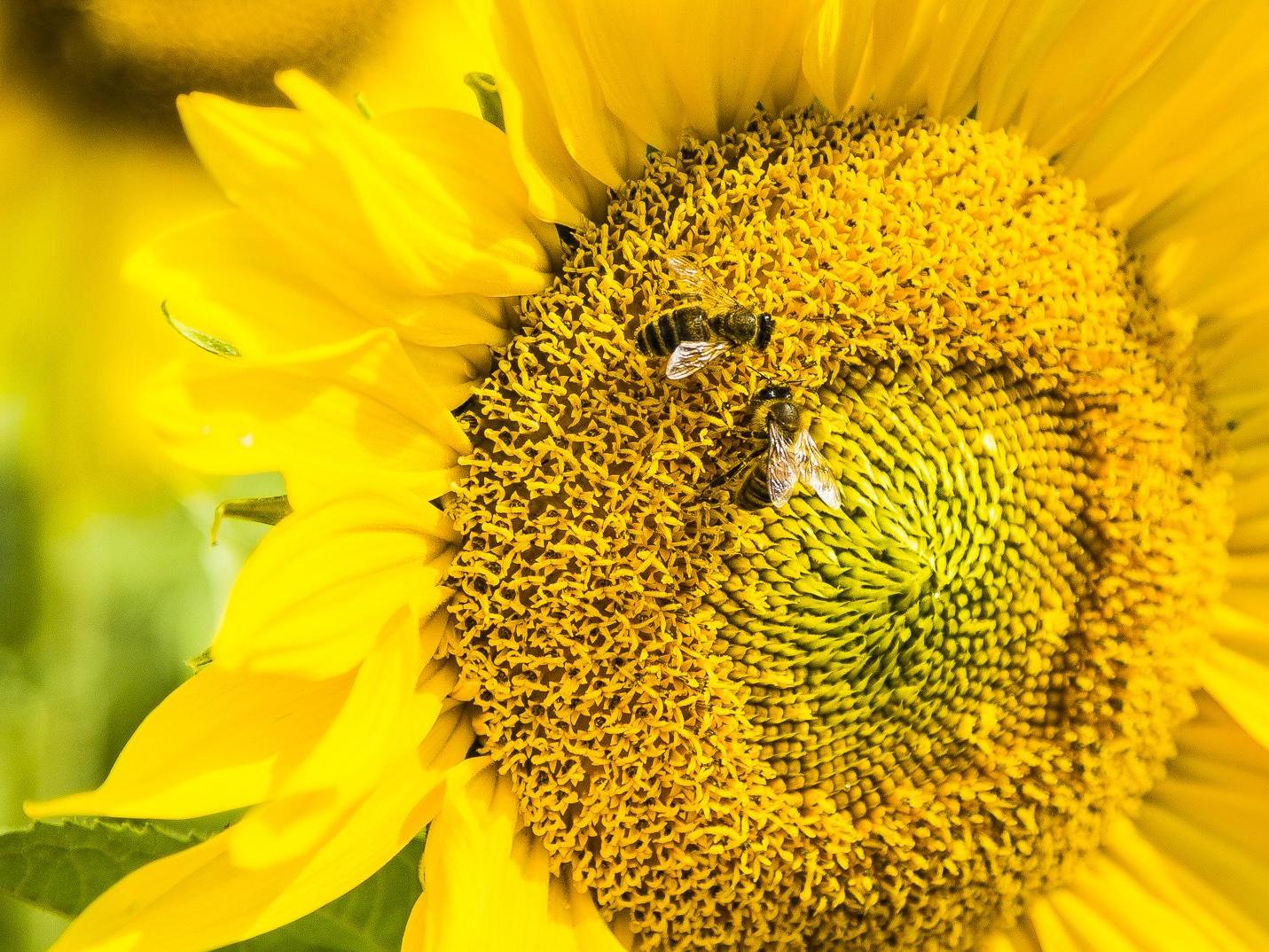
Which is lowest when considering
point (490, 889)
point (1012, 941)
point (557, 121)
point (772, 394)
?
point (1012, 941)

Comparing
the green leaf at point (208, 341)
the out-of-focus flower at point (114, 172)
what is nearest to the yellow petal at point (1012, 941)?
the green leaf at point (208, 341)

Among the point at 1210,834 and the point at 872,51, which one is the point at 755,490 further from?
the point at 1210,834

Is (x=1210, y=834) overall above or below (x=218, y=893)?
below

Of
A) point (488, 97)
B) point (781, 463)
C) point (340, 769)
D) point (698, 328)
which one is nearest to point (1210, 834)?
point (781, 463)

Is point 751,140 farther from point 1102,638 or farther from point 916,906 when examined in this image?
point 916,906

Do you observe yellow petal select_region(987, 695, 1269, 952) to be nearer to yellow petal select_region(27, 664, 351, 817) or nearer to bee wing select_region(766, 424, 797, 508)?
bee wing select_region(766, 424, 797, 508)

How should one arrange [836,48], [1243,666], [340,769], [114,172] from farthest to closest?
[114,172]
[1243,666]
[836,48]
[340,769]

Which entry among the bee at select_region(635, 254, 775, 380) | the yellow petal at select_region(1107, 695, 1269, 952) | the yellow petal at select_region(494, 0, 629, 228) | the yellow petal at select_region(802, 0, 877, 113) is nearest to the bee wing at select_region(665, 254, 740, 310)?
the bee at select_region(635, 254, 775, 380)
